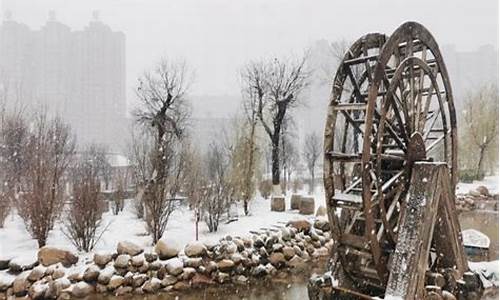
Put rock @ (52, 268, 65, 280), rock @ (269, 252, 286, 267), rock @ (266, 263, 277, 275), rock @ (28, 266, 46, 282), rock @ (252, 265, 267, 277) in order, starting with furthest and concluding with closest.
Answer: rock @ (269, 252, 286, 267) → rock @ (266, 263, 277, 275) → rock @ (252, 265, 267, 277) → rock @ (52, 268, 65, 280) → rock @ (28, 266, 46, 282)

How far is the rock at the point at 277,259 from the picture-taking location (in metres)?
7.85

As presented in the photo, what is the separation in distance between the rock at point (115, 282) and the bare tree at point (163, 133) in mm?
1554

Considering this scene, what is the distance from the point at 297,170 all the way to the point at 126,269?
1953cm

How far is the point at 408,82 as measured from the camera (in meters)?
5.39

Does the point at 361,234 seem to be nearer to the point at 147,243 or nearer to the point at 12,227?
the point at 147,243

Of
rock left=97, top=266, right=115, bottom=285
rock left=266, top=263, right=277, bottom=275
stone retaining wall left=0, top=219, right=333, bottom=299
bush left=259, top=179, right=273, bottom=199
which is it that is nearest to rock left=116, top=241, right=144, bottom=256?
stone retaining wall left=0, top=219, right=333, bottom=299

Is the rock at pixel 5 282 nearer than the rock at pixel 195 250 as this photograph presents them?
Yes

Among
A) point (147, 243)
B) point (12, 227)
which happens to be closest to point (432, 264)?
point (147, 243)

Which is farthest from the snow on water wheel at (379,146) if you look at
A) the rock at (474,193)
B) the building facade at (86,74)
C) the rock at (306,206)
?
the building facade at (86,74)

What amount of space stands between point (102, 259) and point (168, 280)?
1104mm

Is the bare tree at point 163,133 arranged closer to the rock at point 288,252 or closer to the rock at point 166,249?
the rock at point 166,249

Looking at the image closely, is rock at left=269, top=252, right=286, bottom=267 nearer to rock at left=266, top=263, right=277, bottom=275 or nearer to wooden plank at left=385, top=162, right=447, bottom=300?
rock at left=266, top=263, right=277, bottom=275

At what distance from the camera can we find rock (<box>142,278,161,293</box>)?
261 inches

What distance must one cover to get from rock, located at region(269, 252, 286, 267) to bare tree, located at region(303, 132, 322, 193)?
14540 millimetres
